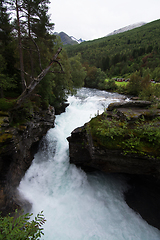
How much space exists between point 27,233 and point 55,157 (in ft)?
27.4

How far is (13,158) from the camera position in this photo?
717 cm

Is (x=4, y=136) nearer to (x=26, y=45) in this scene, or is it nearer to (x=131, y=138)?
(x=131, y=138)

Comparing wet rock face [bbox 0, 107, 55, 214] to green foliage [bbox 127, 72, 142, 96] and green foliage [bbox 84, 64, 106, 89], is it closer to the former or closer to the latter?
green foliage [bbox 127, 72, 142, 96]

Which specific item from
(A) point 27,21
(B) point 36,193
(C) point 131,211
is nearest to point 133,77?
(A) point 27,21

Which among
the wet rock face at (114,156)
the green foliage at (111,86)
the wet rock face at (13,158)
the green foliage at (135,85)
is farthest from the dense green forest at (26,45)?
the green foliage at (111,86)

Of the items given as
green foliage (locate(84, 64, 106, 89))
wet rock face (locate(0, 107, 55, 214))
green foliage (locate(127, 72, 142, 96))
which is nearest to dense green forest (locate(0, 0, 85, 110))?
wet rock face (locate(0, 107, 55, 214))

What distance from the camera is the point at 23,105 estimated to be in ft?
29.3

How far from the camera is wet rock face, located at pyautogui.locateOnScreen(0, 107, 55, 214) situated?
243 inches

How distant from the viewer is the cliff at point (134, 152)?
19.3ft

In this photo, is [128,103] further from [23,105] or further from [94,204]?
[23,105]

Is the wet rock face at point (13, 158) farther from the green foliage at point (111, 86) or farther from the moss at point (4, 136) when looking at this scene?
the green foliage at point (111, 86)

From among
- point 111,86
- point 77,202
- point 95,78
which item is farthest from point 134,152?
point 95,78

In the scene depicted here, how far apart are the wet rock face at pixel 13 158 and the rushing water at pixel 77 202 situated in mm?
881

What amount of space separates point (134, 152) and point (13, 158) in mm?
7218
